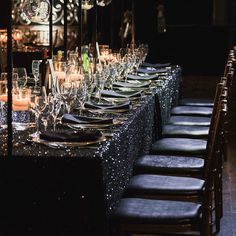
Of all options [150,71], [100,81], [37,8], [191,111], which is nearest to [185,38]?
[37,8]

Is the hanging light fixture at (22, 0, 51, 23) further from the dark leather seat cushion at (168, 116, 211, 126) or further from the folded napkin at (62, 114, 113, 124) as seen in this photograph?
the folded napkin at (62, 114, 113, 124)

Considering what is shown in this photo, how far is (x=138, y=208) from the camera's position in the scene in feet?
12.6

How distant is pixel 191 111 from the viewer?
25.3 ft

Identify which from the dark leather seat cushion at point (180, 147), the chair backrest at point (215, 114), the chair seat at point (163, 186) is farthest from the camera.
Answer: the dark leather seat cushion at point (180, 147)

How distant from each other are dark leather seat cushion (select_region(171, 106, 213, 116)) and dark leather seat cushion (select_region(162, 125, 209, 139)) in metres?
1.09

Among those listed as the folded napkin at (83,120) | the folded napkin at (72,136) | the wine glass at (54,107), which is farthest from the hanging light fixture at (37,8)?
the folded napkin at (72,136)

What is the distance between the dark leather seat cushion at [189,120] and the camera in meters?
6.97

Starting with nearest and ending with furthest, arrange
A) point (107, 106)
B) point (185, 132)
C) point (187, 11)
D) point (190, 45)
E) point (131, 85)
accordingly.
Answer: point (107, 106) → point (185, 132) → point (131, 85) → point (190, 45) → point (187, 11)

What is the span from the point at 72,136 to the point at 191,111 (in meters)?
4.05

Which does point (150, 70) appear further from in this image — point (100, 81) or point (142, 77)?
point (100, 81)

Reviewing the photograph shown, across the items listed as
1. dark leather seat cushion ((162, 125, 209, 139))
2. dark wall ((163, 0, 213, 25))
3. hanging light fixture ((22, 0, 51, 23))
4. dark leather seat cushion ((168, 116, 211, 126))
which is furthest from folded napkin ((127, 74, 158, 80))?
dark wall ((163, 0, 213, 25))

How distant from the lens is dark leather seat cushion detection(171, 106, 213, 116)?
25.1 feet

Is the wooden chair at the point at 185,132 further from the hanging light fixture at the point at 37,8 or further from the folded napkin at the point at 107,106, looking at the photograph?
the hanging light fixture at the point at 37,8

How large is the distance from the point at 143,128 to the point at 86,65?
1.51 meters
